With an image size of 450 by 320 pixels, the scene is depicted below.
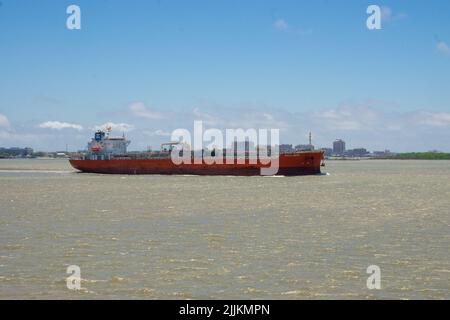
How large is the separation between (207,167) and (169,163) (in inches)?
231

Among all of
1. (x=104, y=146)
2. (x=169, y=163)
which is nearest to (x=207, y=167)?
(x=169, y=163)

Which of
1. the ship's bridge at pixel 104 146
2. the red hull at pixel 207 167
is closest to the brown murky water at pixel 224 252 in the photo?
the red hull at pixel 207 167

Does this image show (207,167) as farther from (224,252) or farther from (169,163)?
(224,252)

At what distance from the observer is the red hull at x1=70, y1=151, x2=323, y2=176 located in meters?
75.4

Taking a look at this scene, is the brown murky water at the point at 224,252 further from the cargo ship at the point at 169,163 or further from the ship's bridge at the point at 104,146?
the ship's bridge at the point at 104,146

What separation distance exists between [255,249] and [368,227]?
334 inches

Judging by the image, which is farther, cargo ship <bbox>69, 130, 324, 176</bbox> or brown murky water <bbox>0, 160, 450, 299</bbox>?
cargo ship <bbox>69, 130, 324, 176</bbox>

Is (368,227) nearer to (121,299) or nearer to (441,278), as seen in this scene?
(441,278)

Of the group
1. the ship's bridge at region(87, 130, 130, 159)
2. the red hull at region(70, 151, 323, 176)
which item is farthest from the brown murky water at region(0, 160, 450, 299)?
the ship's bridge at region(87, 130, 130, 159)

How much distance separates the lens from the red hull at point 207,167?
247ft

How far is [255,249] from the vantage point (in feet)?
65.5

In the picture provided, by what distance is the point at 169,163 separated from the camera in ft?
266

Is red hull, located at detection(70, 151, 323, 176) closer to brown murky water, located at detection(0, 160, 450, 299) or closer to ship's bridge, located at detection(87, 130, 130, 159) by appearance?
ship's bridge, located at detection(87, 130, 130, 159)
